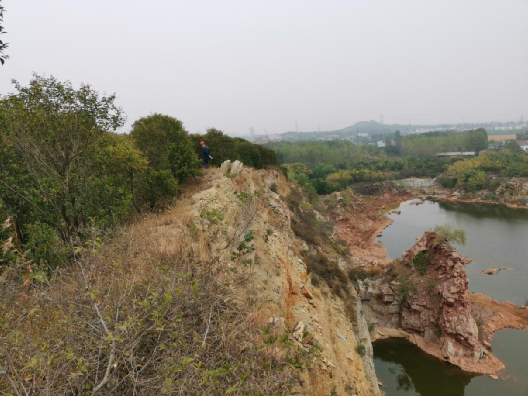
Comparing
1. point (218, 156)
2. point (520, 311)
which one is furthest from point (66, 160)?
point (520, 311)

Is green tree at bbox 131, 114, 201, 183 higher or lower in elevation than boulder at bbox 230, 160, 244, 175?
higher

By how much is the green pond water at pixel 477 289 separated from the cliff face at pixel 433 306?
621mm

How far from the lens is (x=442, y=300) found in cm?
1545

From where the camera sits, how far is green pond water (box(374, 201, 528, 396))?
13673 millimetres

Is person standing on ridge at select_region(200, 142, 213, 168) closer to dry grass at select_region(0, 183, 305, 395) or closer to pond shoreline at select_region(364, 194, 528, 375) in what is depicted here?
dry grass at select_region(0, 183, 305, 395)

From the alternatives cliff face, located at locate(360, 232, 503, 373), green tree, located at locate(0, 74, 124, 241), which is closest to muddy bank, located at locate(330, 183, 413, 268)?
cliff face, located at locate(360, 232, 503, 373)

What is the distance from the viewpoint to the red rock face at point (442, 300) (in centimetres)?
1482

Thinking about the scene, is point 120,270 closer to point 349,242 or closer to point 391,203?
point 349,242

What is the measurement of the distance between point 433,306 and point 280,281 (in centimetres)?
1225

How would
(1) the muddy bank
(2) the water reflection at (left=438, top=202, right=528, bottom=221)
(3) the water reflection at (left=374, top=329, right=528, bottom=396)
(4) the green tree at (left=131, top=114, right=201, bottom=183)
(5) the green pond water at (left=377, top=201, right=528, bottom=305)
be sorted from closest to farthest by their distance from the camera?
(4) the green tree at (left=131, top=114, right=201, bottom=183) → (3) the water reflection at (left=374, top=329, right=528, bottom=396) → (5) the green pond water at (left=377, top=201, right=528, bottom=305) → (1) the muddy bank → (2) the water reflection at (left=438, top=202, right=528, bottom=221)

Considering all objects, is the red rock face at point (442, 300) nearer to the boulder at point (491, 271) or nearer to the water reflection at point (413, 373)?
the water reflection at point (413, 373)

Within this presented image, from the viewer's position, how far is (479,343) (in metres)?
14.7

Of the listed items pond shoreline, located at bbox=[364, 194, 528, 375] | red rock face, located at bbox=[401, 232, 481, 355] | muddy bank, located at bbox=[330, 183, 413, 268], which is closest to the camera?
pond shoreline, located at bbox=[364, 194, 528, 375]

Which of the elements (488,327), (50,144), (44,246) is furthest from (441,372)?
(50,144)
